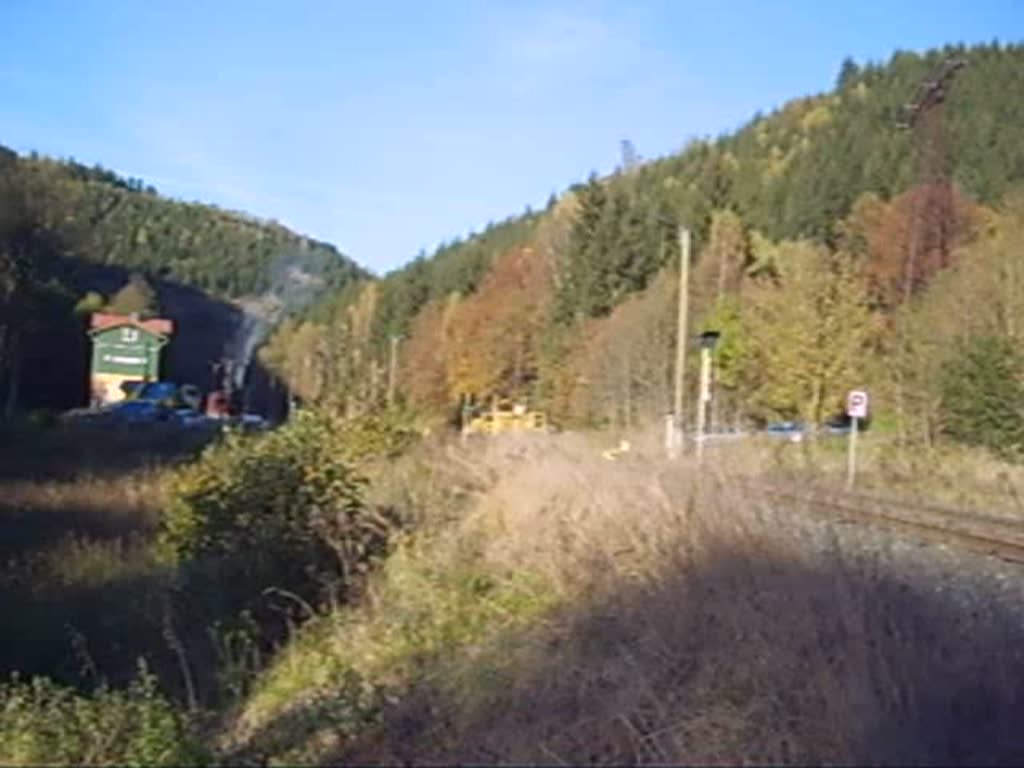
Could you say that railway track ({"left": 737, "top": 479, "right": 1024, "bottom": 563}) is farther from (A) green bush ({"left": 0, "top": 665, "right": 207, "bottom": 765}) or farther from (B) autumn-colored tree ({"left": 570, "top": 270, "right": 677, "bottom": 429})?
(B) autumn-colored tree ({"left": 570, "top": 270, "right": 677, "bottom": 429})

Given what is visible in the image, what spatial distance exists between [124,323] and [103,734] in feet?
281

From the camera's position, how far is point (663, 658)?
21.5 feet

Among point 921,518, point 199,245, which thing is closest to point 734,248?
point 921,518

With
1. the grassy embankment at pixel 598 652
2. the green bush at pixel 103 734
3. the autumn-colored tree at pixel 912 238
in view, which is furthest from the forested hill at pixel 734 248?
the green bush at pixel 103 734

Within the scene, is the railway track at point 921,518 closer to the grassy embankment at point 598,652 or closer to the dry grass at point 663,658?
the grassy embankment at point 598,652

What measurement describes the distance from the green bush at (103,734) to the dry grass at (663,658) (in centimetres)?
45

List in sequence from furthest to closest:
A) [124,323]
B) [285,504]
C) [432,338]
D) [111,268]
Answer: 1. [111,268]
2. [124,323]
3. [432,338]
4. [285,504]

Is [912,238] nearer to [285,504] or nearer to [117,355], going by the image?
[285,504]

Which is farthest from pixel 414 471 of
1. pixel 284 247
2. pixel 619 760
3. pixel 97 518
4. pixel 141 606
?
pixel 284 247

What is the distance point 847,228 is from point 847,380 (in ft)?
98.0

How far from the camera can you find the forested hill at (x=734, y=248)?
47906 mm

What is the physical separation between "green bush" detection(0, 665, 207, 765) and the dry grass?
0.45 metres

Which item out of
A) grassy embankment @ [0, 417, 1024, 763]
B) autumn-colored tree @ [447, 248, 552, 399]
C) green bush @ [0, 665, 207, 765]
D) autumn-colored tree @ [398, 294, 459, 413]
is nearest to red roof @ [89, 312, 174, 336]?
autumn-colored tree @ [398, 294, 459, 413]

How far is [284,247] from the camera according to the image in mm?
186250
